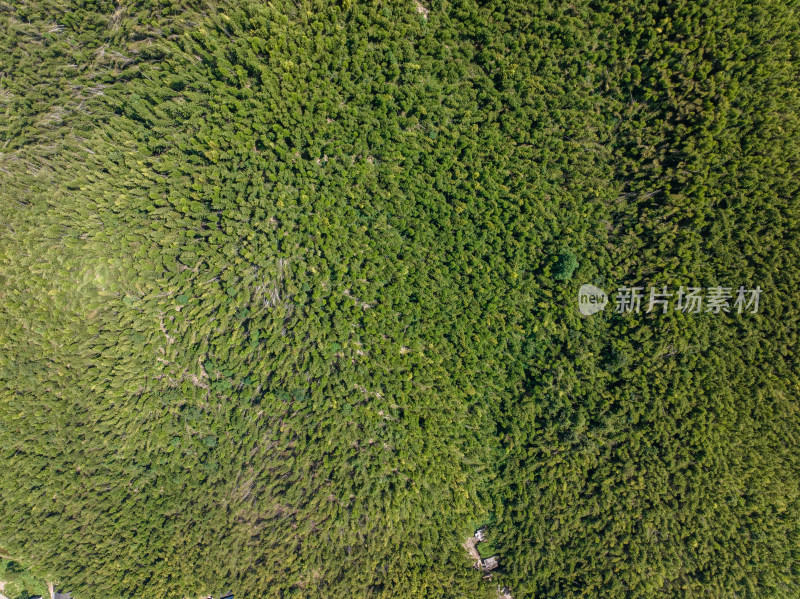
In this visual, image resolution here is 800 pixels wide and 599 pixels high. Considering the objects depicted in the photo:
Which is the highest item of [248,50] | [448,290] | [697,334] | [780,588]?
[248,50]

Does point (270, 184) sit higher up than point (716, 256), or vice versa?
point (270, 184)

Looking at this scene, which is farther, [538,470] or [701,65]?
[538,470]

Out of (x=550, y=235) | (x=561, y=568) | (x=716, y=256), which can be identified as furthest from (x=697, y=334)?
(x=561, y=568)

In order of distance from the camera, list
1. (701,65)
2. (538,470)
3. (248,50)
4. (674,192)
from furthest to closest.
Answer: (538,470) → (674,192) → (701,65) → (248,50)

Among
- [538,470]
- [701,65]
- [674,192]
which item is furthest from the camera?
[538,470]

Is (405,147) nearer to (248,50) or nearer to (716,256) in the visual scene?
(248,50)

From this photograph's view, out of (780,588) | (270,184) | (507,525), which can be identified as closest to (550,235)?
(270,184)
